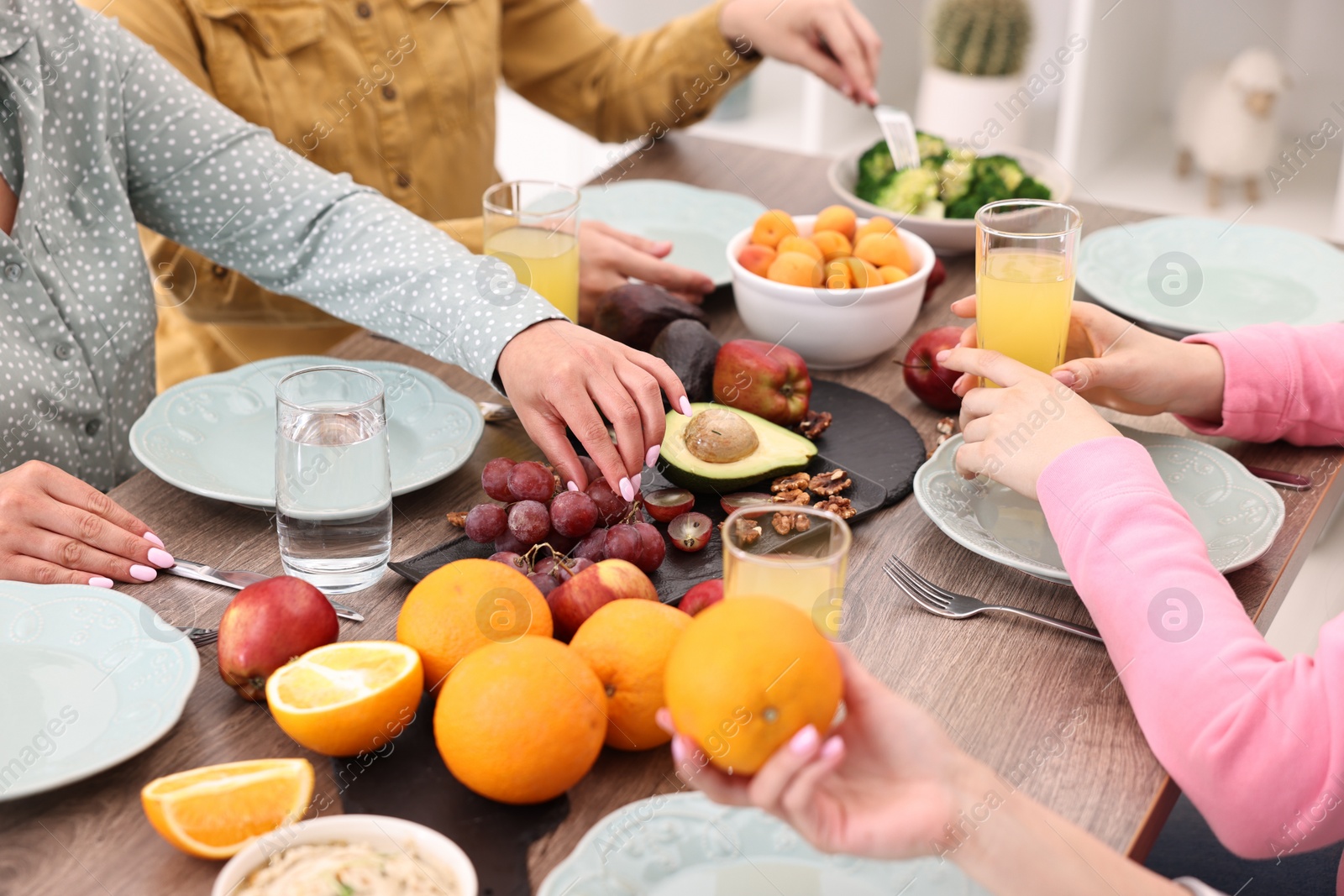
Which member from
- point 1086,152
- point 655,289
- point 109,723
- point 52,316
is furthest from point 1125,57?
point 109,723

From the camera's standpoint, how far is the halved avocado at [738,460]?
3.57 feet

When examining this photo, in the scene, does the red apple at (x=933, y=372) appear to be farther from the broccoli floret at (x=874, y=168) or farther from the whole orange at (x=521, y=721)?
the whole orange at (x=521, y=721)

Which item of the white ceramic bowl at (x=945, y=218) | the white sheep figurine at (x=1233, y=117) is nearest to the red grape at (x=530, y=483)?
the white ceramic bowl at (x=945, y=218)

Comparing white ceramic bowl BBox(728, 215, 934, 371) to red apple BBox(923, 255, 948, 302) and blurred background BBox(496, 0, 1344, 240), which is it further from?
blurred background BBox(496, 0, 1344, 240)

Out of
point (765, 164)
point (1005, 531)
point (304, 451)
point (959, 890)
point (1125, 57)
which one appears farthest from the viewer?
point (1125, 57)

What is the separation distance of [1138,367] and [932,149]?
692mm

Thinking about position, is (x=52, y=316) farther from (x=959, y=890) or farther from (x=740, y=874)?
(x=959, y=890)

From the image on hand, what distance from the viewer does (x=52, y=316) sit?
1.25m

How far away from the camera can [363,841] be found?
0.68 meters

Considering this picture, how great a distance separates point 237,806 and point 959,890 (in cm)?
45

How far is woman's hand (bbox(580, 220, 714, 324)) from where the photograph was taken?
4.72ft

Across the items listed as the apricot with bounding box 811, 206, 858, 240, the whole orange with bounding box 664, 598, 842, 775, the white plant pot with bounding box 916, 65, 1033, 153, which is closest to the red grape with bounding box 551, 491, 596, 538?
the whole orange with bounding box 664, 598, 842, 775

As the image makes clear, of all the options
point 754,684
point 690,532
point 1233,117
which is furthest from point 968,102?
point 754,684

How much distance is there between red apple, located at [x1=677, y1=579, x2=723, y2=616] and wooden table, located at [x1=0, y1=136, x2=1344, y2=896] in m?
0.12
